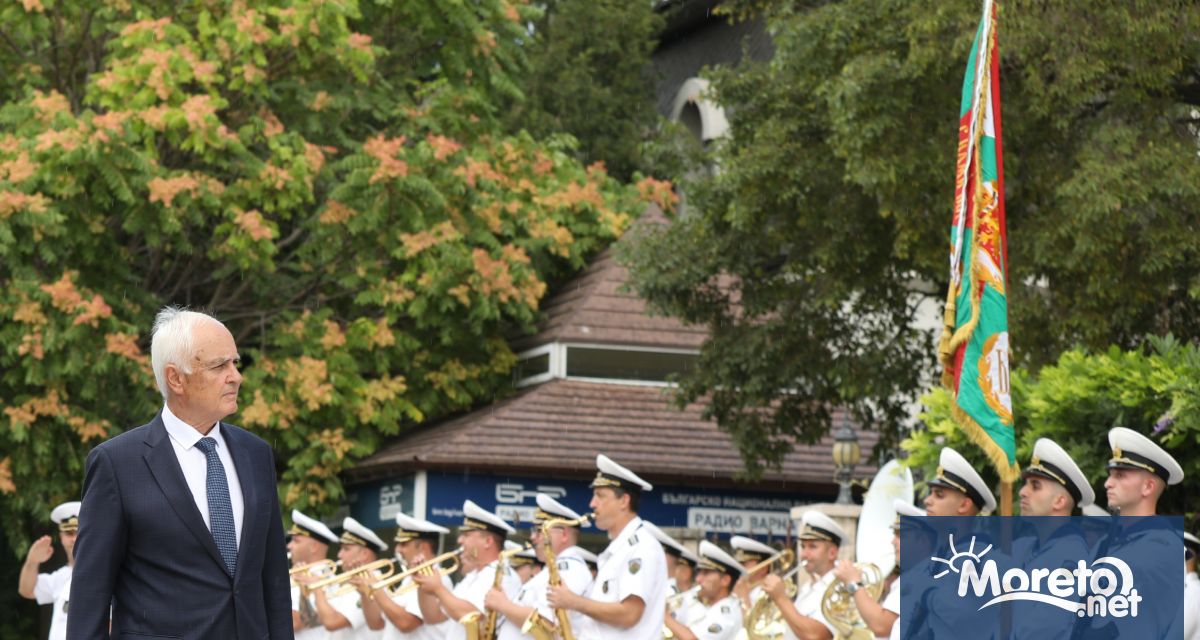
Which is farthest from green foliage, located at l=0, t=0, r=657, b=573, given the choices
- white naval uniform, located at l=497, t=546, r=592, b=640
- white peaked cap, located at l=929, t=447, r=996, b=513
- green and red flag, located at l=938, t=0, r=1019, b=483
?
white peaked cap, located at l=929, t=447, r=996, b=513

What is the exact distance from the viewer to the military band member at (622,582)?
1038 centimetres

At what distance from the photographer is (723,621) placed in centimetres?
1462

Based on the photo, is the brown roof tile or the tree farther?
the brown roof tile

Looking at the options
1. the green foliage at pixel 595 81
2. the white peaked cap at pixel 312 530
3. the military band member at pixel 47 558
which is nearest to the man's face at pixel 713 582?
the white peaked cap at pixel 312 530

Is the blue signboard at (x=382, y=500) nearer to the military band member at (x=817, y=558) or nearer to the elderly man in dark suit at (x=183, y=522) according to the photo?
the military band member at (x=817, y=558)

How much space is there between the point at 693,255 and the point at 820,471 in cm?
537

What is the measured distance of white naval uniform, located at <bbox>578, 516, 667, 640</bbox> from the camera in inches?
408

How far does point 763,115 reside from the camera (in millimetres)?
20594

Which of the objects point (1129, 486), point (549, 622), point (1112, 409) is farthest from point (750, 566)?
point (1129, 486)

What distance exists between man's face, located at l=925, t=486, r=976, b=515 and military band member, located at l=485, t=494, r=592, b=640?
2261 millimetres

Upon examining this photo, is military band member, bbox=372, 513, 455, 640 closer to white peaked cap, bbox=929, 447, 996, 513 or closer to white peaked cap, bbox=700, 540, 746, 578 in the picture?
white peaked cap, bbox=700, 540, 746, 578

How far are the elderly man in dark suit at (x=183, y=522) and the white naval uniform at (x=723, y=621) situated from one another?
894cm

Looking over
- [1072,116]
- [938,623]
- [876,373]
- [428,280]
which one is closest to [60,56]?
[428,280]

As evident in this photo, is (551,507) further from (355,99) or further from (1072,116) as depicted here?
(355,99)
